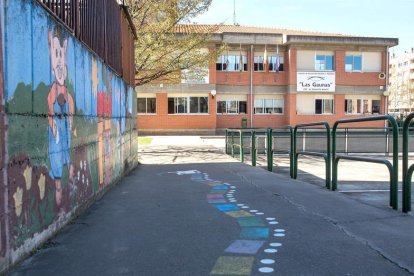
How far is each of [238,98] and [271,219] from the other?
110 feet

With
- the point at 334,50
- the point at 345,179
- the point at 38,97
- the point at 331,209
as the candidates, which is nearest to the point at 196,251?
the point at 38,97

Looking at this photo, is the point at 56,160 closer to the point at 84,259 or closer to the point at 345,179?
the point at 84,259

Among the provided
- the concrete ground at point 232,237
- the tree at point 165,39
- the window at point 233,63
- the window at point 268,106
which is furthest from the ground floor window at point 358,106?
the concrete ground at point 232,237

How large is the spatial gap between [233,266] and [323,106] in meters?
37.4

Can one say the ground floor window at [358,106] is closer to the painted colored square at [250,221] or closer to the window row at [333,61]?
the window row at [333,61]

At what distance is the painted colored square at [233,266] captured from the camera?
3941mm

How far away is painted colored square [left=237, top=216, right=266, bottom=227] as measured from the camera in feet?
18.9

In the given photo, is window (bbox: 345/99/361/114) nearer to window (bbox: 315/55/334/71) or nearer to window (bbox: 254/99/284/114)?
window (bbox: 315/55/334/71)

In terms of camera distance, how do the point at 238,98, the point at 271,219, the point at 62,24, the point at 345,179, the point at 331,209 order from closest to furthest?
1. the point at 62,24
2. the point at 271,219
3. the point at 331,209
4. the point at 345,179
5. the point at 238,98

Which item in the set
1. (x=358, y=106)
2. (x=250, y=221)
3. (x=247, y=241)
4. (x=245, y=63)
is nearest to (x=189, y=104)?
(x=245, y=63)

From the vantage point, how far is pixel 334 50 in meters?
39.6

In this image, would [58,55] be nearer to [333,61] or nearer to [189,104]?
[189,104]

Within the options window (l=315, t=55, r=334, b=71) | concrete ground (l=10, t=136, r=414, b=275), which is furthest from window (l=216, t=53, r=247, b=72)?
concrete ground (l=10, t=136, r=414, b=275)

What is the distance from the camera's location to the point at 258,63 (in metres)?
39.4
